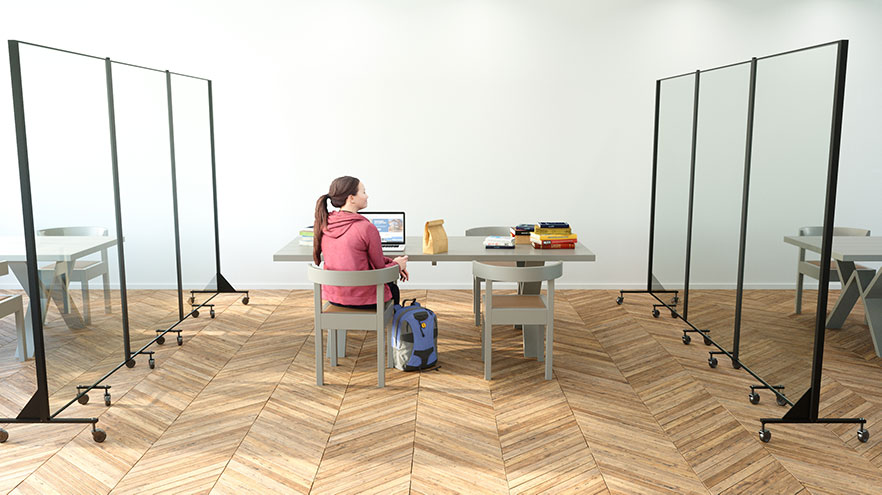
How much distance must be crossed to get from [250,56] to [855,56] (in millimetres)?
5740

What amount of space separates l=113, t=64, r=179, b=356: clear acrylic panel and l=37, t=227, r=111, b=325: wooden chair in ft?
0.95

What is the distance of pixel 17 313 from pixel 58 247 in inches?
38.8

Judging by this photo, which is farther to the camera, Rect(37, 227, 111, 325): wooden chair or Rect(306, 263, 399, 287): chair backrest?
Rect(306, 263, 399, 287): chair backrest

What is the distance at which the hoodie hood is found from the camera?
421 cm

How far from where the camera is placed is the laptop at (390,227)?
16.0 feet

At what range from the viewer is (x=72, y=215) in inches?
144

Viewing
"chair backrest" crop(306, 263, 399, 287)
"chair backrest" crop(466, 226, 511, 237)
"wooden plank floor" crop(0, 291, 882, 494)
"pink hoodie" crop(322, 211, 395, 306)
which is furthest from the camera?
"chair backrest" crop(466, 226, 511, 237)

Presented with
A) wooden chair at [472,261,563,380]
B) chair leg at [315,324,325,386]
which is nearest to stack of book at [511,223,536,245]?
wooden chair at [472,261,563,380]

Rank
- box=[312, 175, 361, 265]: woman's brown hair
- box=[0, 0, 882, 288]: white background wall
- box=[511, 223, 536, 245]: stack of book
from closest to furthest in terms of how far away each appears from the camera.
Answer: box=[312, 175, 361, 265]: woman's brown hair → box=[511, 223, 536, 245]: stack of book → box=[0, 0, 882, 288]: white background wall

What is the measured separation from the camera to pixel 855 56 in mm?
6605

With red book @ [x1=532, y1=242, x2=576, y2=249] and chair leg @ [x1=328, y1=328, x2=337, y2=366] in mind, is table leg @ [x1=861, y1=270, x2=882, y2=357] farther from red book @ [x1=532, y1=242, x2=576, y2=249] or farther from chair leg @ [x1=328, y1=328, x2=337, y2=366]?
chair leg @ [x1=328, y1=328, x2=337, y2=366]

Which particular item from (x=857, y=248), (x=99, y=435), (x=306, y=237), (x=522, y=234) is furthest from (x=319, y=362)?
(x=857, y=248)

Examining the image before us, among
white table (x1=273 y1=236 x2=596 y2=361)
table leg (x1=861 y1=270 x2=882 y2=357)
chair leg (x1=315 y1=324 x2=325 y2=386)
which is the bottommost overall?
chair leg (x1=315 y1=324 x2=325 y2=386)

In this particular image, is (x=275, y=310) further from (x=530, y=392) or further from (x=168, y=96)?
(x=530, y=392)
